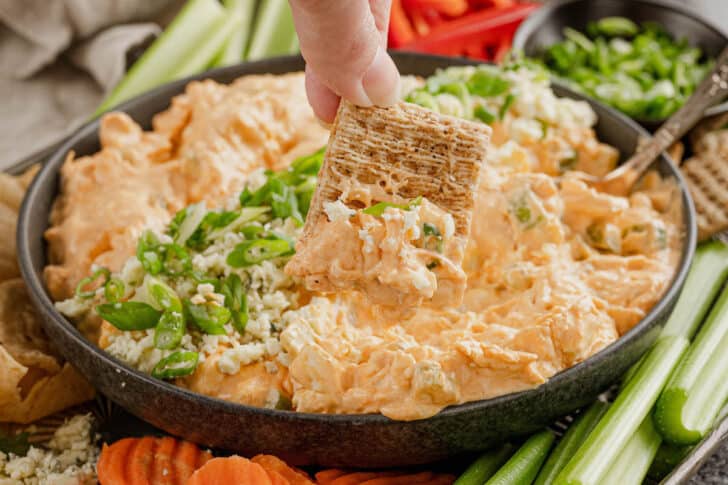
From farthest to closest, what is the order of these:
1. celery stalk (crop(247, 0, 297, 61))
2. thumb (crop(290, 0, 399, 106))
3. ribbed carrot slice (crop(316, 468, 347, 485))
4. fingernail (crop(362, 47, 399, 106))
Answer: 1. celery stalk (crop(247, 0, 297, 61))
2. ribbed carrot slice (crop(316, 468, 347, 485))
3. fingernail (crop(362, 47, 399, 106))
4. thumb (crop(290, 0, 399, 106))

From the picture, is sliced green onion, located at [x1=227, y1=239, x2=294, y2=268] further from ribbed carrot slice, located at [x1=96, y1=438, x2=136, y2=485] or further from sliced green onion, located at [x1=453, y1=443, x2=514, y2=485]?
sliced green onion, located at [x1=453, y1=443, x2=514, y2=485]

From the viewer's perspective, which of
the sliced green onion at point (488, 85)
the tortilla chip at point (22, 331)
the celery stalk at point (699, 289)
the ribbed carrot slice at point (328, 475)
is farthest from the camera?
the sliced green onion at point (488, 85)

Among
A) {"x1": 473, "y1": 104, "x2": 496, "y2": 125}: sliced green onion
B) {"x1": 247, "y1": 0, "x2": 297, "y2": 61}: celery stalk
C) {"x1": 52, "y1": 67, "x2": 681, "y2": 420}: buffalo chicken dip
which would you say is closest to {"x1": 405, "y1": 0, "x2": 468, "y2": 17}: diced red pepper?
{"x1": 247, "y1": 0, "x2": 297, "y2": 61}: celery stalk

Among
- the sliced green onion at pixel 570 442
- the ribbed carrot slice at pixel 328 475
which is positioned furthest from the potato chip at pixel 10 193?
the sliced green onion at pixel 570 442

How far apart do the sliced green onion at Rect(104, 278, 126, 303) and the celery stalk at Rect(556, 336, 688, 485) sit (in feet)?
5.74

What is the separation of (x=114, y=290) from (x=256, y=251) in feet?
1.91

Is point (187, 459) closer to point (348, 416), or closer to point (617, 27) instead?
point (348, 416)

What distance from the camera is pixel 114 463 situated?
3.02m

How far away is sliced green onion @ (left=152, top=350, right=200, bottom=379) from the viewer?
299cm

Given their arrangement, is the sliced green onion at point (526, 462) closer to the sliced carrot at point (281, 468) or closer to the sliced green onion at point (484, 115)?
the sliced carrot at point (281, 468)

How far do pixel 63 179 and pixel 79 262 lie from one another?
58 centimetres

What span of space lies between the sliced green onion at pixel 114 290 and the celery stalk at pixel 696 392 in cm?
209

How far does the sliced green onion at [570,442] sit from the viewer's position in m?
3.05

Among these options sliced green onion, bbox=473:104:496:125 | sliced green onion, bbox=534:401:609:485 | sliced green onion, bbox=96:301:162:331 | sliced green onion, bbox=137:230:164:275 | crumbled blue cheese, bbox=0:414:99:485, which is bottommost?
crumbled blue cheese, bbox=0:414:99:485
